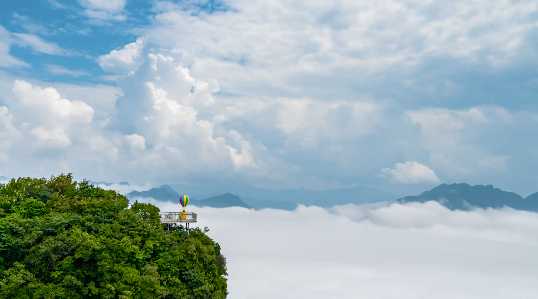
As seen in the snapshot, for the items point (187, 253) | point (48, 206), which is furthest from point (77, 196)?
point (187, 253)

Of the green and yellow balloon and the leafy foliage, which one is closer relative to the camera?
the leafy foliage

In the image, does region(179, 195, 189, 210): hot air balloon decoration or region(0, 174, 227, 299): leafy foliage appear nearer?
region(0, 174, 227, 299): leafy foliage

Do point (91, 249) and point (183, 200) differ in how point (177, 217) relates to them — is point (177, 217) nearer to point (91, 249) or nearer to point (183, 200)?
point (183, 200)

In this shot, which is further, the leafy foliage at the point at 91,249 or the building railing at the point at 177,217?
the building railing at the point at 177,217

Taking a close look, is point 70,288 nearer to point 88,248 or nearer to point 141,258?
point 88,248

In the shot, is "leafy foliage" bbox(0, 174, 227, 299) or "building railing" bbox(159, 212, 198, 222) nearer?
"leafy foliage" bbox(0, 174, 227, 299)

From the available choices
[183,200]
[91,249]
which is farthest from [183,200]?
[91,249]

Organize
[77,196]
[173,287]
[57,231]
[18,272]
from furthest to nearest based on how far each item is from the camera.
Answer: [77,196], [173,287], [57,231], [18,272]

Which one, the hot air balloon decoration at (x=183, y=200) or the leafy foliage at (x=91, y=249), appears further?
the hot air balloon decoration at (x=183, y=200)
